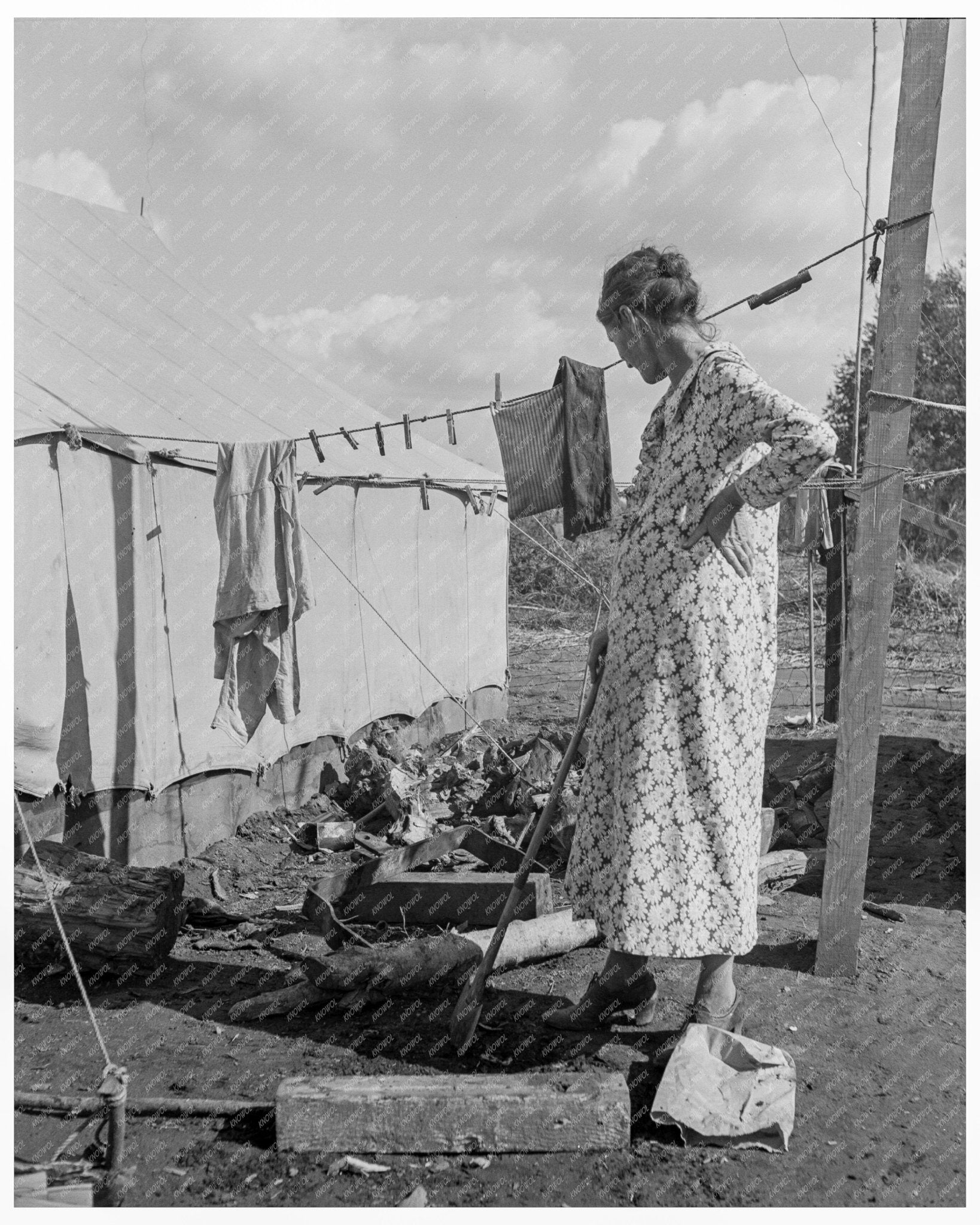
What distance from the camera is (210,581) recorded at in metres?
5.18

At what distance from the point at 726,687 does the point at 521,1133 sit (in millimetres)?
1135

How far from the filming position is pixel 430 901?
12.9ft

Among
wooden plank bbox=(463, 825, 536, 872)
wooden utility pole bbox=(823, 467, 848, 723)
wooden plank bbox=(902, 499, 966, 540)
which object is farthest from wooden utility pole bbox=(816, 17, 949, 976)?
wooden utility pole bbox=(823, 467, 848, 723)

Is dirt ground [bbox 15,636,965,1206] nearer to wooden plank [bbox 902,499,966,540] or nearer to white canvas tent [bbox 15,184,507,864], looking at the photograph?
white canvas tent [bbox 15,184,507,864]

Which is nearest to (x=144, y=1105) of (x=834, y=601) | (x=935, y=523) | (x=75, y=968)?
(x=75, y=968)

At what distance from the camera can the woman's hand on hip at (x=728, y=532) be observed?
2.41 m

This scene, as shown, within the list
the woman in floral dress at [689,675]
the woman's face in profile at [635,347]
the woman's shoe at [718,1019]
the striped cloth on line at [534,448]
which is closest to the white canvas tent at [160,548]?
A: the striped cloth on line at [534,448]

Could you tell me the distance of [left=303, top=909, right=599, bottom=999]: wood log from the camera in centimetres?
318

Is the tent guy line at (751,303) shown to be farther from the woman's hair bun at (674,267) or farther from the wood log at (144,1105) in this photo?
the wood log at (144,1105)

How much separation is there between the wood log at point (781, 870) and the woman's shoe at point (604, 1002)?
4.83ft

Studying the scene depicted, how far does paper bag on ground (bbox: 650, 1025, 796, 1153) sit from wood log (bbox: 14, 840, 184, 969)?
6.42 feet

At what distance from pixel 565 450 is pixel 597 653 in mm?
2192

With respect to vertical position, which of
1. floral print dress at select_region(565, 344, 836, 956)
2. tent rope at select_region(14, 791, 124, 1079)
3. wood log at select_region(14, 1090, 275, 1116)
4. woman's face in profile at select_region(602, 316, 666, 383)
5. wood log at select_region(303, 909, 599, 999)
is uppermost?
woman's face in profile at select_region(602, 316, 666, 383)

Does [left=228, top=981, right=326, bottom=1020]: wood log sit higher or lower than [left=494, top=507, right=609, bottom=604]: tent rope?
lower
